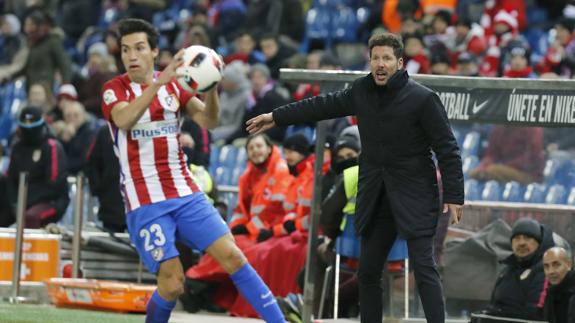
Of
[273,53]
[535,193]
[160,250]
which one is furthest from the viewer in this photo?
[273,53]

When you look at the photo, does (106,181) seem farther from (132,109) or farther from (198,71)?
(198,71)

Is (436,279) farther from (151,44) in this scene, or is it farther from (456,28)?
(456,28)

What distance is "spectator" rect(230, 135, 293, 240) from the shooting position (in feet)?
46.7

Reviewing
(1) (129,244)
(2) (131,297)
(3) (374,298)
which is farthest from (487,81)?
(1) (129,244)

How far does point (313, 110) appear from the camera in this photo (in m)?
9.62

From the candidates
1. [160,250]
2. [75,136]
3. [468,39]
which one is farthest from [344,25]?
[160,250]

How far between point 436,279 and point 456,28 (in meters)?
10.8

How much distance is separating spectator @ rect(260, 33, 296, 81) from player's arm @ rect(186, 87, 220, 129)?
10.6 meters

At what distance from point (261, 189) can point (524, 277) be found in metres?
3.44

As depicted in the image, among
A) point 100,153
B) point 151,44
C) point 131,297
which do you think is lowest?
point 131,297

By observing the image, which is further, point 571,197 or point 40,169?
point 40,169

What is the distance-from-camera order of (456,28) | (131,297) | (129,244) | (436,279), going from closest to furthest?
(436,279) → (131,297) → (129,244) → (456,28)

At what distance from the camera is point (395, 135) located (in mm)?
9391

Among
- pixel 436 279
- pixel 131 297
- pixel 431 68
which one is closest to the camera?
pixel 436 279
